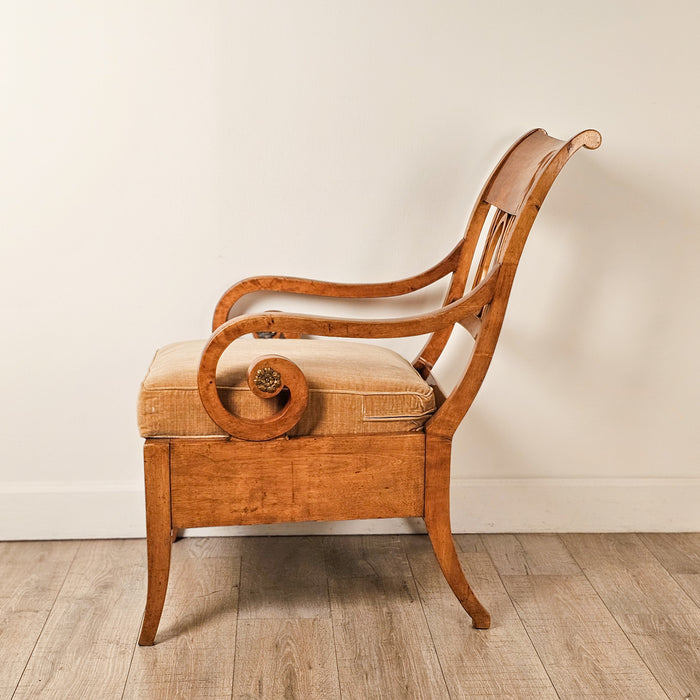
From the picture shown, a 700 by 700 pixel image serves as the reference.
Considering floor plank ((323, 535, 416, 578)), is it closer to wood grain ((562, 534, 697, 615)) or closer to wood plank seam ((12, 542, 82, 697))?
wood grain ((562, 534, 697, 615))

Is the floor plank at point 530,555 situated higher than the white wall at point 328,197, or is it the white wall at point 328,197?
the white wall at point 328,197

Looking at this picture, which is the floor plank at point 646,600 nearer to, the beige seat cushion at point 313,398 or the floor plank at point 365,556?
the floor plank at point 365,556

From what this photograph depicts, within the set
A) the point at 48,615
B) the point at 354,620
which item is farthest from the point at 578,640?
the point at 48,615

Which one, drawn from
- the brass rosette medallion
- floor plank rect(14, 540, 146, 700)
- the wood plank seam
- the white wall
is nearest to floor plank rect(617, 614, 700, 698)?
the white wall

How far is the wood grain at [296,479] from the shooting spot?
5.00 feet

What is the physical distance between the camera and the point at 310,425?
60.8 inches

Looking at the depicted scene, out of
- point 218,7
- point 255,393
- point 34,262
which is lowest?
point 255,393

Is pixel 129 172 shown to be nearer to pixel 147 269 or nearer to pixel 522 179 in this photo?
pixel 147 269

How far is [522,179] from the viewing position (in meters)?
1.64

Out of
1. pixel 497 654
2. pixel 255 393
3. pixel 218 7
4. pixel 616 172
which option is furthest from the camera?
pixel 616 172

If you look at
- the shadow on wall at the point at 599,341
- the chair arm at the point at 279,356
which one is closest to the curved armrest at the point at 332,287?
the shadow on wall at the point at 599,341

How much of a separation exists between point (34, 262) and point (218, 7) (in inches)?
28.2

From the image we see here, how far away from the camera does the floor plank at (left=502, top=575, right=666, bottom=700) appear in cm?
149

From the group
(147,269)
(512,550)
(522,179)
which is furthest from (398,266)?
(512,550)
